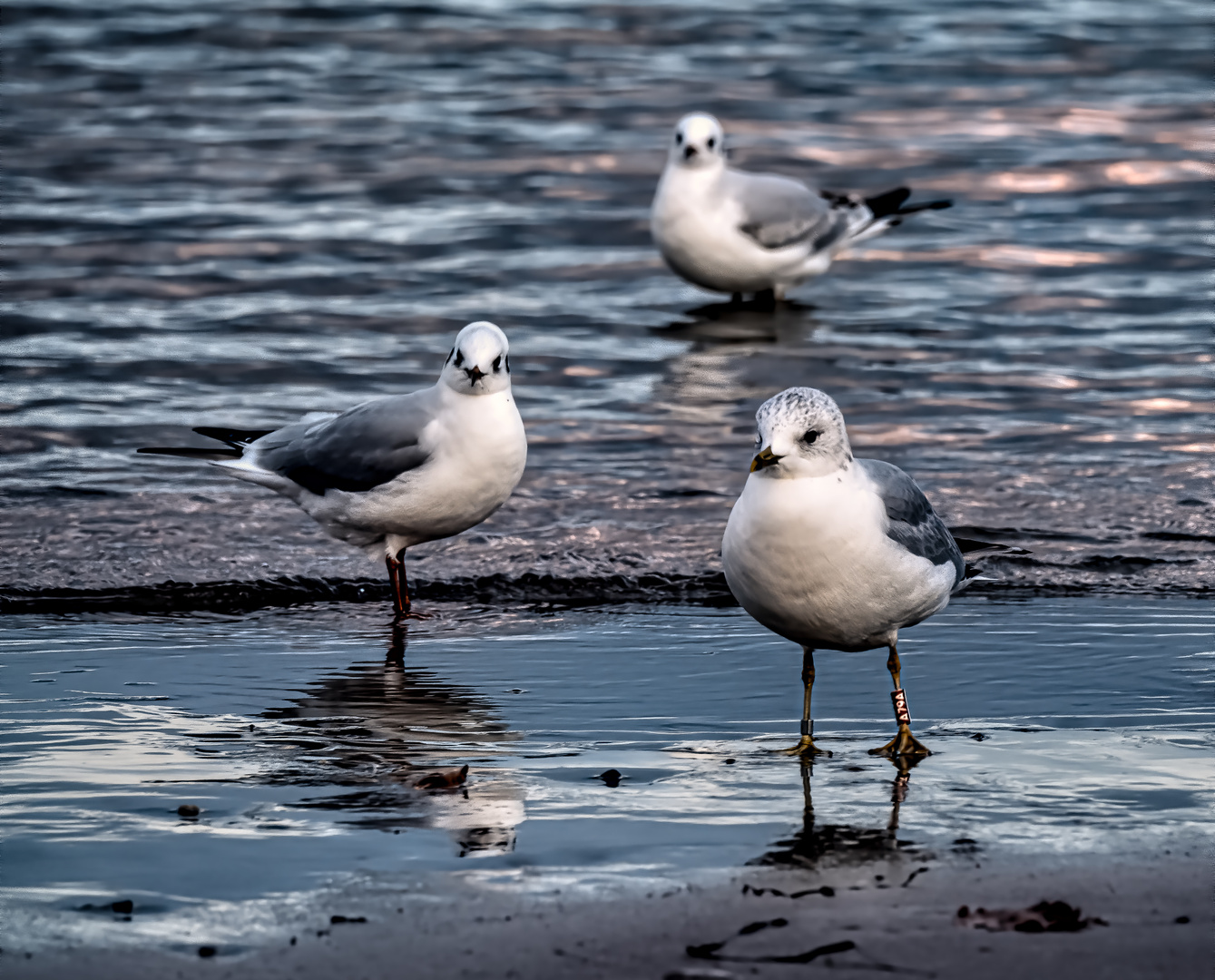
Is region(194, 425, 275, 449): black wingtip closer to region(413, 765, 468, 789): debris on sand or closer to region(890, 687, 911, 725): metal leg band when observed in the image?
region(413, 765, 468, 789): debris on sand

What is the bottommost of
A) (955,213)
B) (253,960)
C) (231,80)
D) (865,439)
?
(253,960)

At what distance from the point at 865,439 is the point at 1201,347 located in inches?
133

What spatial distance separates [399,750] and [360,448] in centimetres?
208

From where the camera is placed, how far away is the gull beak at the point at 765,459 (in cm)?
482

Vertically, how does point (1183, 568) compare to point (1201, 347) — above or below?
below

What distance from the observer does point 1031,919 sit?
12.1ft

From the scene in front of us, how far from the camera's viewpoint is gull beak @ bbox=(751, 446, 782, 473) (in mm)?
4816

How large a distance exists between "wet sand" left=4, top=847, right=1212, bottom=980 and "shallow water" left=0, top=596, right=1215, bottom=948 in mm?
106

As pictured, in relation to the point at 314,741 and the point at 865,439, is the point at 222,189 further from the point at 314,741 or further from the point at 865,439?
the point at 314,741

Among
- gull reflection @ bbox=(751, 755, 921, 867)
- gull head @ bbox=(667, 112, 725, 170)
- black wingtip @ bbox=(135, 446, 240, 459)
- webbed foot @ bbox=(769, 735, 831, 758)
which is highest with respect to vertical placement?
gull head @ bbox=(667, 112, 725, 170)

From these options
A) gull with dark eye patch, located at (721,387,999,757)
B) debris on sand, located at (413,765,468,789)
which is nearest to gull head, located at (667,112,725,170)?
gull with dark eye patch, located at (721,387,999,757)

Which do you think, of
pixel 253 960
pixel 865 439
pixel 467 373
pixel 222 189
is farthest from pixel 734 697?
pixel 222 189

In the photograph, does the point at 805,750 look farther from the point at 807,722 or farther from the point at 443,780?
the point at 443,780

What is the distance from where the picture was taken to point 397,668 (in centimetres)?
617
